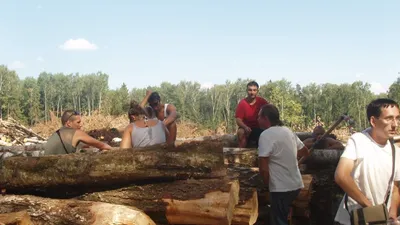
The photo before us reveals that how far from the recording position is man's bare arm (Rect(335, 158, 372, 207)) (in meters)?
3.34

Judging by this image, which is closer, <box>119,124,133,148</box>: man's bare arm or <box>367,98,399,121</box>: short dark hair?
<box>367,98,399,121</box>: short dark hair

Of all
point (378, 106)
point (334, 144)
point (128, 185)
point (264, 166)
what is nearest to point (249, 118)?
point (334, 144)

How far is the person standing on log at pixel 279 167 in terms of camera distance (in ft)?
17.4

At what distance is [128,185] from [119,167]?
0.80 feet

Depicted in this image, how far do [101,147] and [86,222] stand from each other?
168 centimetres

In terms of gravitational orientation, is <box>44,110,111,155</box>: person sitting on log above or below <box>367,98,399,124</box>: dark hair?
below

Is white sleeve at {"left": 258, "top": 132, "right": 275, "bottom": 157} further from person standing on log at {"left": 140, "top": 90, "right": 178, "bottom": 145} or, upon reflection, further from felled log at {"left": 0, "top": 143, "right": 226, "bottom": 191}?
person standing on log at {"left": 140, "top": 90, "right": 178, "bottom": 145}

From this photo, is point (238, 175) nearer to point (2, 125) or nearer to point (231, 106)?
point (2, 125)

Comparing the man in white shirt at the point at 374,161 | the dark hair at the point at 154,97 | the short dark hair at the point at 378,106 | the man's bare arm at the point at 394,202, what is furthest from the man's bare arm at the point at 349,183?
the dark hair at the point at 154,97

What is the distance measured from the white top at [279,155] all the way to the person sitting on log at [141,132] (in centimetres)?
159

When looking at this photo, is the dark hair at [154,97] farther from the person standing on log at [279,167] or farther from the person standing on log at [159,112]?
the person standing on log at [279,167]

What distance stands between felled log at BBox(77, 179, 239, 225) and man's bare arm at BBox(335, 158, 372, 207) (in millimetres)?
1171

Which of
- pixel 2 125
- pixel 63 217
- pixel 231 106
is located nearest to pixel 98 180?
pixel 63 217

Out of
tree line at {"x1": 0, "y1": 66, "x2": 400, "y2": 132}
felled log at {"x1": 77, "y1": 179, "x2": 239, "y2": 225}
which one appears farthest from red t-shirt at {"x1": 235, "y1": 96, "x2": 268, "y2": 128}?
tree line at {"x1": 0, "y1": 66, "x2": 400, "y2": 132}
